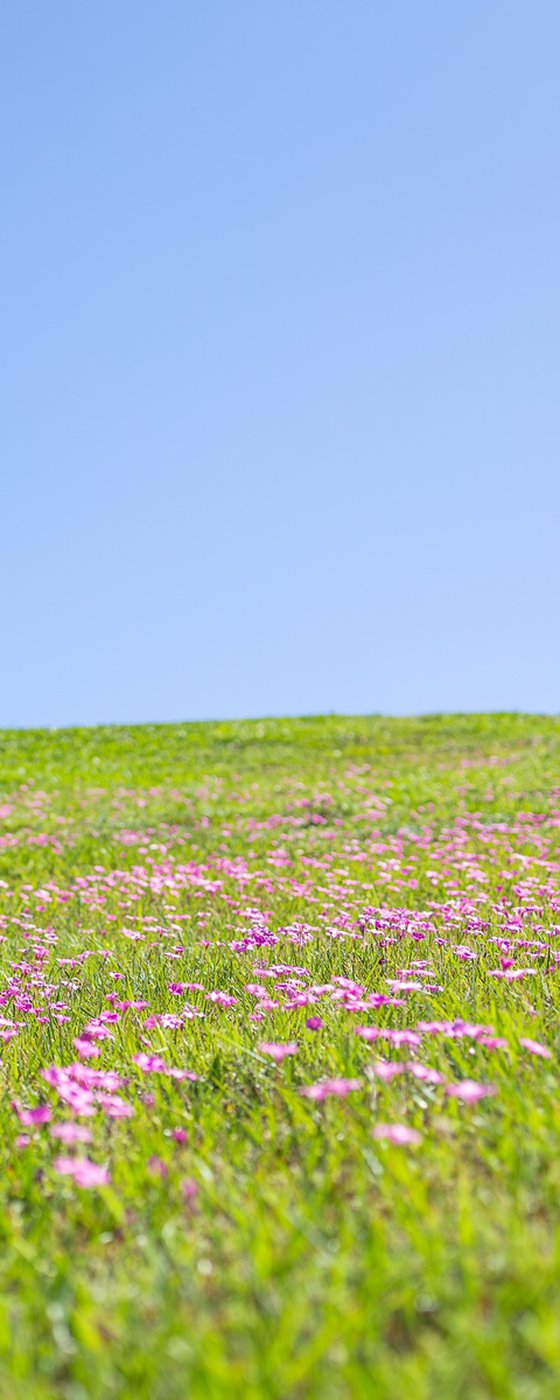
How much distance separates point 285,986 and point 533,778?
14012mm

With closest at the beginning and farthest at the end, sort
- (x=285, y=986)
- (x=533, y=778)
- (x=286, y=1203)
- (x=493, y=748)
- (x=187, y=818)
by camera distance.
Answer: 1. (x=286, y=1203)
2. (x=285, y=986)
3. (x=187, y=818)
4. (x=533, y=778)
5. (x=493, y=748)

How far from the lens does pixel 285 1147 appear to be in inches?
114

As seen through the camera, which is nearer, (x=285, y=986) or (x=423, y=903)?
(x=285, y=986)

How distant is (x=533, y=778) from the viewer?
17656 mm

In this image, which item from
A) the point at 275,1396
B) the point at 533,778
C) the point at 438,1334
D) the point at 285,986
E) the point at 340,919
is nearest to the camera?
the point at 275,1396

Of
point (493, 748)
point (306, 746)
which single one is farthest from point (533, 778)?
point (306, 746)

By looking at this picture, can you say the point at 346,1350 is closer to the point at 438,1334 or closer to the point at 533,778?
the point at 438,1334

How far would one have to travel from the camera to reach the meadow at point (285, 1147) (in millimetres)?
1851

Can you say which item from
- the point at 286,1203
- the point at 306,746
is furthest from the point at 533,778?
the point at 286,1203

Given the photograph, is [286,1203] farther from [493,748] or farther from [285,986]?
[493,748]

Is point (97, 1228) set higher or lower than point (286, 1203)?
lower

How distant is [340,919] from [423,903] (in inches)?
45.1

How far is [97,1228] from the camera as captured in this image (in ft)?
8.46

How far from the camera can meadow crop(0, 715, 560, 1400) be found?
1851mm
